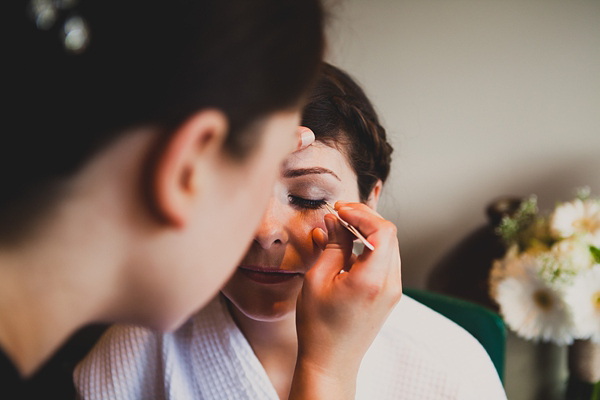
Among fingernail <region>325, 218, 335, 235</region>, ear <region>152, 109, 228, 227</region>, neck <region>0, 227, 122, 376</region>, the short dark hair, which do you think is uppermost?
the short dark hair

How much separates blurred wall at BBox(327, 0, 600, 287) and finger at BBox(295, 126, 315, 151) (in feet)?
1.66

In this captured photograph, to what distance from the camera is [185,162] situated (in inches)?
16.0

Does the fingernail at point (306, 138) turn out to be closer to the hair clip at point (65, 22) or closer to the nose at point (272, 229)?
the nose at point (272, 229)

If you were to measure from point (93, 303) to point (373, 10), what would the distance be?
43.7 inches

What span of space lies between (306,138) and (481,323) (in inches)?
23.4

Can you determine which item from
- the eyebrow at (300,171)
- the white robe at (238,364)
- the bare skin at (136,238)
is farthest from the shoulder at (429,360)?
the bare skin at (136,238)

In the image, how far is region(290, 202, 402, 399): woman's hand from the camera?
0.71m

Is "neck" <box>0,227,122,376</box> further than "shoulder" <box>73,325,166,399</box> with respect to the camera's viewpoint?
No

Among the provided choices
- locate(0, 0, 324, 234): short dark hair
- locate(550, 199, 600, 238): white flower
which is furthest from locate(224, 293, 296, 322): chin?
locate(550, 199, 600, 238): white flower

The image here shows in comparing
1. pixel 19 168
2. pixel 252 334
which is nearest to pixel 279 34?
pixel 19 168

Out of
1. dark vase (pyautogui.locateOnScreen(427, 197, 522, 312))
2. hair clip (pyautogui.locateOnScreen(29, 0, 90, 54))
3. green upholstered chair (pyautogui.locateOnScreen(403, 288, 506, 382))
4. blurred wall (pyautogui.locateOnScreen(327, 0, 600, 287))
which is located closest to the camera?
hair clip (pyautogui.locateOnScreen(29, 0, 90, 54))

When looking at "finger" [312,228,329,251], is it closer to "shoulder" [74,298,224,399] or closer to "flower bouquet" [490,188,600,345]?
"shoulder" [74,298,224,399]

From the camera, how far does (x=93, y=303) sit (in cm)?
46

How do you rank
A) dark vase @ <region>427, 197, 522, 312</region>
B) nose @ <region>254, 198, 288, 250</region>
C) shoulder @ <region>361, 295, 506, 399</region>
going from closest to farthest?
nose @ <region>254, 198, 288, 250</region>
shoulder @ <region>361, 295, 506, 399</region>
dark vase @ <region>427, 197, 522, 312</region>
